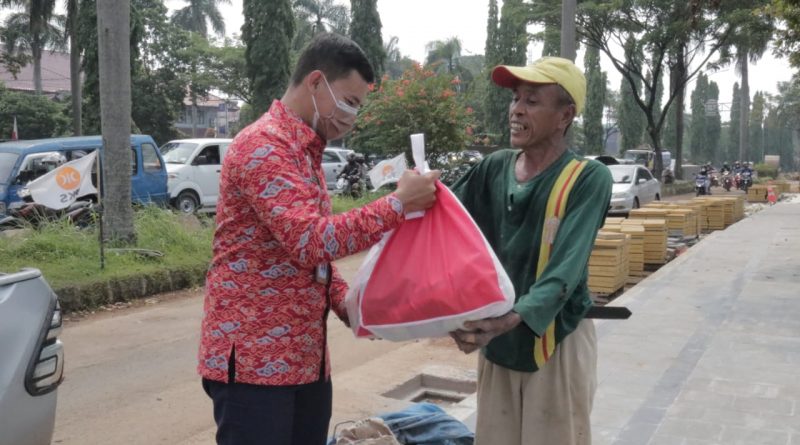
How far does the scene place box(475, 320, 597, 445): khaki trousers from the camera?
86.2 inches

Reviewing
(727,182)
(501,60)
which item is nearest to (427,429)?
(727,182)

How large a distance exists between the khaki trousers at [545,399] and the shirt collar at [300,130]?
2.64 feet

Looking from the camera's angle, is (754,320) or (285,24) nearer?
(754,320)

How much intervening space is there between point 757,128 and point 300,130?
93.7 meters

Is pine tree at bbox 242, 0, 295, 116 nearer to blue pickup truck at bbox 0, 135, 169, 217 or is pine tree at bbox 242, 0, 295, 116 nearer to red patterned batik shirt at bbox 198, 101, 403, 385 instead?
blue pickup truck at bbox 0, 135, 169, 217

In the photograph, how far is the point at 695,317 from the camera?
7090 millimetres

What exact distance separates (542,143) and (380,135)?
11997 millimetres

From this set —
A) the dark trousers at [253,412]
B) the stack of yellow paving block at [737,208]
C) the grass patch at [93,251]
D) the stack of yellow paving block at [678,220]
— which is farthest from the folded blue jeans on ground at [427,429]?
the stack of yellow paving block at [737,208]

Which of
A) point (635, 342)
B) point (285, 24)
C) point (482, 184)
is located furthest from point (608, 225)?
point (285, 24)

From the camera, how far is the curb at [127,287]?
775 centimetres

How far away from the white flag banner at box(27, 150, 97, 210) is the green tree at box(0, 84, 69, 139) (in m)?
23.3

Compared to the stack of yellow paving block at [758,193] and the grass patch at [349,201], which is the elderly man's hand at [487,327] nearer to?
the grass patch at [349,201]

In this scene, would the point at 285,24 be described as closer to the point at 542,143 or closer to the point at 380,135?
the point at 380,135

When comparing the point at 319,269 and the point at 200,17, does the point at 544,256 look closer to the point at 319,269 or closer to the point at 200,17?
the point at 319,269
